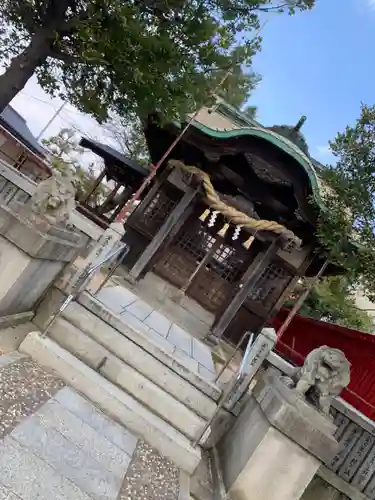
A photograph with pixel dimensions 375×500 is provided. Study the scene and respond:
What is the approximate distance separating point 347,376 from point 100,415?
2939mm

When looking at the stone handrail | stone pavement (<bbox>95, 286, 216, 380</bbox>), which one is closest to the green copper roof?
stone pavement (<bbox>95, 286, 216, 380</bbox>)

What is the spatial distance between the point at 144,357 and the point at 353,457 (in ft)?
10.7

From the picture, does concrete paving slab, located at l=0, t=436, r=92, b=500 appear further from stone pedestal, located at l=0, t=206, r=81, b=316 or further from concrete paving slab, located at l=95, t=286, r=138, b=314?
concrete paving slab, located at l=95, t=286, r=138, b=314

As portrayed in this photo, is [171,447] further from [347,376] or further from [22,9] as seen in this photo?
[22,9]

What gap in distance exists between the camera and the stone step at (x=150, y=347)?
6121 mm

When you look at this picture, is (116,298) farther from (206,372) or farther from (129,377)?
(129,377)

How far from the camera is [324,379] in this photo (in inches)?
195

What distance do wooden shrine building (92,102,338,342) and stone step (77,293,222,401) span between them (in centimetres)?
550

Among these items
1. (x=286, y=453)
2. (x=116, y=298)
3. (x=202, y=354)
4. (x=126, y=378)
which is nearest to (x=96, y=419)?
(x=126, y=378)

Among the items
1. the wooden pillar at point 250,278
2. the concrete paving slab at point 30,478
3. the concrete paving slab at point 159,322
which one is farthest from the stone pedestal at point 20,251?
Result: the wooden pillar at point 250,278

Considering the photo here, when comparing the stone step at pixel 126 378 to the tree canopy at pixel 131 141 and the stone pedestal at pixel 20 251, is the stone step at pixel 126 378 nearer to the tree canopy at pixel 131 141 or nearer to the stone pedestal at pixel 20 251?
the stone pedestal at pixel 20 251

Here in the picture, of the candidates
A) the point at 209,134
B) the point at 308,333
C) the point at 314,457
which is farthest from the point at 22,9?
the point at 308,333

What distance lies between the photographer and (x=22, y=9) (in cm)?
983

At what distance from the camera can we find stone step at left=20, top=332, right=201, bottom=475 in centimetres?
502
